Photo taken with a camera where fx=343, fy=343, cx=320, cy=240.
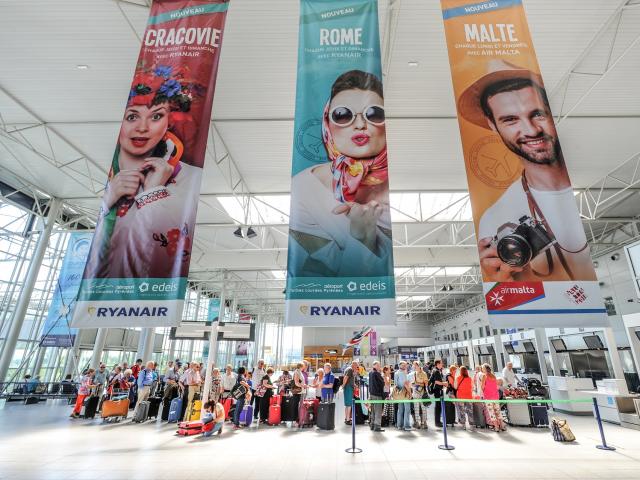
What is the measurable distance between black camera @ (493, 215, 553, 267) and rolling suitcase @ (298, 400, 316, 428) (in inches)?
285

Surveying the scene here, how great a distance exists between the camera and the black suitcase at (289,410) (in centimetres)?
920

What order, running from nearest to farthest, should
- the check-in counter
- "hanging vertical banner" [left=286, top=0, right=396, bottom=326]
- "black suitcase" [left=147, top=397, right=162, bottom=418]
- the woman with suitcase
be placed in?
"hanging vertical banner" [left=286, top=0, right=396, bottom=326]
the woman with suitcase
"black suitcase" [left=147, top=397, right=162, bottom=418]
the check-in counter

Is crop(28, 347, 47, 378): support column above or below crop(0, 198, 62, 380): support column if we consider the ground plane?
below

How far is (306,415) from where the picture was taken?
353 inches

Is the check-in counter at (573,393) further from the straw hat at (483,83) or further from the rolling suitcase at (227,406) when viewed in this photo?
the straw hat at (483,83)

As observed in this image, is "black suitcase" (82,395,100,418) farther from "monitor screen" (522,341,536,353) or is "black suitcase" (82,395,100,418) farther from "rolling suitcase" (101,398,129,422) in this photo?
"monitor screen" (522,341,536,353)

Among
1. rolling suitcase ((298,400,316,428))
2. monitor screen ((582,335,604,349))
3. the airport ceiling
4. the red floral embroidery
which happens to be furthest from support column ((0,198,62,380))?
monitor screen ((582,335,604,349))

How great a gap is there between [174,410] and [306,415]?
148 inches

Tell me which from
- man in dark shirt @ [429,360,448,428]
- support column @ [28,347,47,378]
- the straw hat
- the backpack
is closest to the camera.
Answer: the straw hat

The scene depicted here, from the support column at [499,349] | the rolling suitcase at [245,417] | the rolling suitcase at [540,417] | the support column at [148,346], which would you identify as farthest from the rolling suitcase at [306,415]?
the support column at [499,349]

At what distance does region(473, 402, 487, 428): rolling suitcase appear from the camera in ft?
28.6

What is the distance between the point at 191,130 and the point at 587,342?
699 inches

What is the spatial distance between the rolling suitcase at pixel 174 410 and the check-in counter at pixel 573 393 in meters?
11.8

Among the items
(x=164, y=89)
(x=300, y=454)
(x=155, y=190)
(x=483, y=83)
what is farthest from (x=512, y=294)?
(x=300, y=454)
